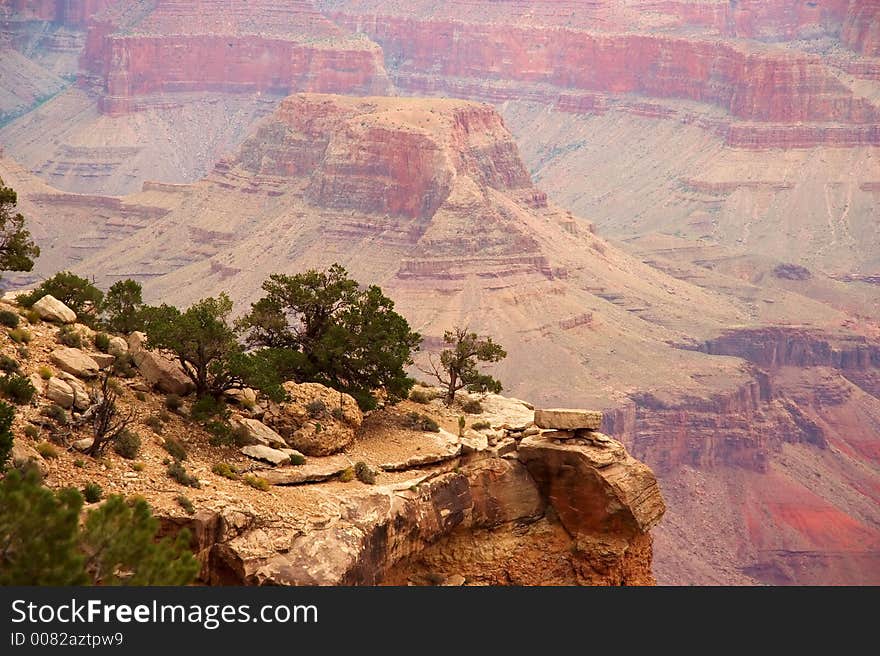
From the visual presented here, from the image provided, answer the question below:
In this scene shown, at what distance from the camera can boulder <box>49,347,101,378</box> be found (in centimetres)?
4734

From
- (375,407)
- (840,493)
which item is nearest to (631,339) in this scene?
(840,493)

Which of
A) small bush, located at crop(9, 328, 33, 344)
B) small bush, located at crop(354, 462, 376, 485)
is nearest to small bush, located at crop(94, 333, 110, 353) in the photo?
small bush, located at crop(9, 328, 33, 344)

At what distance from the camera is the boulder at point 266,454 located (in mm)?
46562

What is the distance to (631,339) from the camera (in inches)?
6275

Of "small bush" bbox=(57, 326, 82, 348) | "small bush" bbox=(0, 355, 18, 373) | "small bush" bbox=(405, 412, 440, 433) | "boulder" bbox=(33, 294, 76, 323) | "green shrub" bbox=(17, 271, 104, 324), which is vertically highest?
"small bush" bbox=(0, 355, 18, 373)

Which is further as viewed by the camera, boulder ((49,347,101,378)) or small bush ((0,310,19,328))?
small bush ((0,310,19,328))

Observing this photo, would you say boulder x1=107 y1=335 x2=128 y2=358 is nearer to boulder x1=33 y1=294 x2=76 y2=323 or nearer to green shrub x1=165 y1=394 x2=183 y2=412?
boulder x1=33 y1=294 x2=76 y2=323

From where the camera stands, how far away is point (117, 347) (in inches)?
1984

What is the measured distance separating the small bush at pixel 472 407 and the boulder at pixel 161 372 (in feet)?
32.2

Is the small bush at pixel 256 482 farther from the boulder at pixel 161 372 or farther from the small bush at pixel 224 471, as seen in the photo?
the boulder at pixel 161 372

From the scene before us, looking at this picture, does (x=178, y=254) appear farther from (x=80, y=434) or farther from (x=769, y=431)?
(x=80, y=434)

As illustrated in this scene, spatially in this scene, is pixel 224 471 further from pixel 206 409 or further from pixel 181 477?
pixel 206 409

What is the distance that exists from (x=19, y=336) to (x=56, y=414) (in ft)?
15.9

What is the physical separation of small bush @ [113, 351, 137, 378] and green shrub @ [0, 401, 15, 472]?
9134 millimetres
